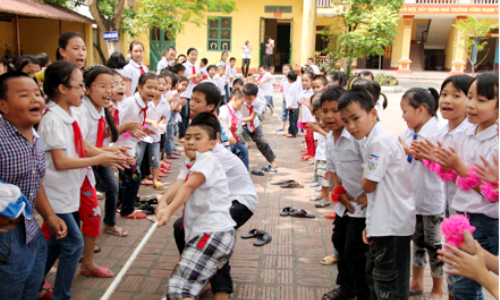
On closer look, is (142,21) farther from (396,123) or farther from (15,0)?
(396,123)


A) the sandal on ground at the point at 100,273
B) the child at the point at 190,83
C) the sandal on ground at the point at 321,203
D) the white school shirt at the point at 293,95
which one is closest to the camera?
the sandal on ground at the point at 100,273

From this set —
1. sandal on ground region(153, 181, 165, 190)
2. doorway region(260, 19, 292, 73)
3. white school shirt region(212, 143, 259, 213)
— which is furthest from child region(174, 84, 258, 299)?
doorway region(260, 19, 292, 73)

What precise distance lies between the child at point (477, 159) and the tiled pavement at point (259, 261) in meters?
1.03

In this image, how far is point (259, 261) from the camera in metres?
3.63

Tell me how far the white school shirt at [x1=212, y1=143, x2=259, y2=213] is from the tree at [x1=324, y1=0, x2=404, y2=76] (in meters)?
14.0

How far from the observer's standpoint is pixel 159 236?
4.11m

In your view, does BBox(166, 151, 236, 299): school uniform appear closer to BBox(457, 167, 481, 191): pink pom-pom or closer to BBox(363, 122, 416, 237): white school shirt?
BBox(363, 122, 416, 237): white school shirt

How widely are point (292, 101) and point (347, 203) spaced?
20.6 ft

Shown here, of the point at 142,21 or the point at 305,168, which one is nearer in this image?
the point at 305,168

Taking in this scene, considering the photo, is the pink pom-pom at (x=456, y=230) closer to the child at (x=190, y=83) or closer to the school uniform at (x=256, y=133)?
the school uniform at (x=256, y=133)

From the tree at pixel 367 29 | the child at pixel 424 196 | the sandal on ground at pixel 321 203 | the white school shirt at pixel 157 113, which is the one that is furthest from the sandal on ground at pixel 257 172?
the tree at pixel 367 29

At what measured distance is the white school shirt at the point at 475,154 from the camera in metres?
2.29

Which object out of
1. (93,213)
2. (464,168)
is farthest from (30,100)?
(464,168)

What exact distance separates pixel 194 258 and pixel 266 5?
20.0 m
